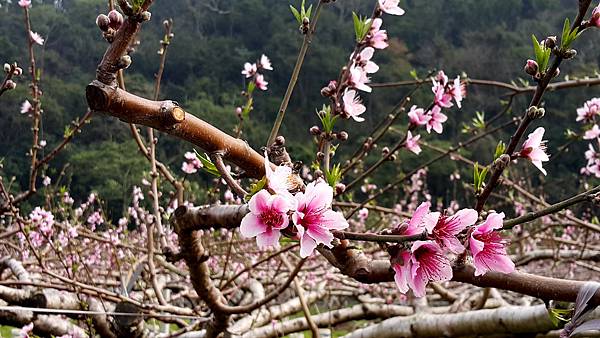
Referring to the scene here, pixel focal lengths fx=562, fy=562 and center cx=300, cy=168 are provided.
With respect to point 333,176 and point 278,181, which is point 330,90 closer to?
point 333,176

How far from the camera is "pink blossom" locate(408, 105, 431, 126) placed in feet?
5.59

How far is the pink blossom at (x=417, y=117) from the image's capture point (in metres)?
1.71

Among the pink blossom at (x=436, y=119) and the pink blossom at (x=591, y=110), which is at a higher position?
the pink blossom at (x=591, y=110)

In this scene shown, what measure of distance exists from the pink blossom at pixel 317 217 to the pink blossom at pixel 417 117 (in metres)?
0.98

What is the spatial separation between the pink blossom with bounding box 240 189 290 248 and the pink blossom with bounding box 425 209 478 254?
0.22m

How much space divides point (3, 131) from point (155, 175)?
17567 mm

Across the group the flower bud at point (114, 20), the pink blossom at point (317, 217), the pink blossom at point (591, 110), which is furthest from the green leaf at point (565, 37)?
the pink blossom at point (591, 110)

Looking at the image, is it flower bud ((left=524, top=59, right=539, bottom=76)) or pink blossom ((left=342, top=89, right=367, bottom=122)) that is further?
pink blossom ((left=342, top=89, right=367, bottom=122))

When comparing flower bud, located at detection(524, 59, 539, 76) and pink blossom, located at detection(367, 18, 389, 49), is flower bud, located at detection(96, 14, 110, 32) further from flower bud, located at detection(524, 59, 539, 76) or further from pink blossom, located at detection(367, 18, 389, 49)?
pink blossom, located at detection(367, 18, 389, 49)

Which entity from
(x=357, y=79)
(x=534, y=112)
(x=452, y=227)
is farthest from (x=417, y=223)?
(x=357, y=79)

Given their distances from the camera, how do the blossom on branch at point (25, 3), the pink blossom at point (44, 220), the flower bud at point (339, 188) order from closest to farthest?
the flower bud at point (339, 188) → the blossom on branch at point (25, 3) → the pink blossom at point (44, 220)

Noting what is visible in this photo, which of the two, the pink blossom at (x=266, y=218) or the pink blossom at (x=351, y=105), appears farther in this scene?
the pink blossom at (x=351, y=105)

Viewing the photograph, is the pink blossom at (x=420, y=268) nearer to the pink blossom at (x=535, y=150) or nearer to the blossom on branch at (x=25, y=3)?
the pink blossom at (x=535, y=150)

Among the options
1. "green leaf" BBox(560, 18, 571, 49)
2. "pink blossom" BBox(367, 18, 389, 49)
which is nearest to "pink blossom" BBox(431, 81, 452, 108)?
"pink blossom" BBox(367, 18, 389, 49)
